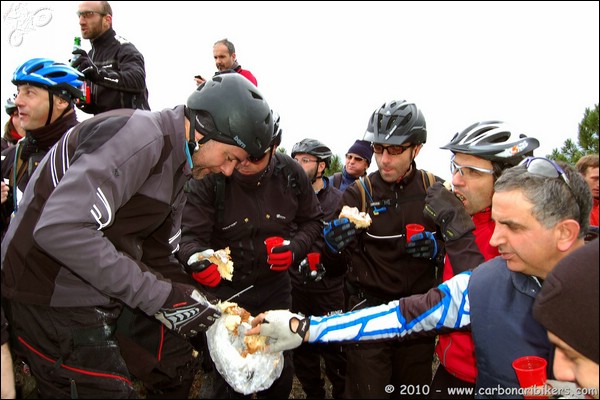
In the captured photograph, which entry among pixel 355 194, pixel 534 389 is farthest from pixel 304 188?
pixel 534 389

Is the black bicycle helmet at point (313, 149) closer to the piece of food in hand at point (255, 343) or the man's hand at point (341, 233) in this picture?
the man's hand at point (341, 233)

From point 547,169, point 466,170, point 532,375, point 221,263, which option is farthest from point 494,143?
point 221,263

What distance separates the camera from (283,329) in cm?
314

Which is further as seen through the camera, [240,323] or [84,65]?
[84,65]

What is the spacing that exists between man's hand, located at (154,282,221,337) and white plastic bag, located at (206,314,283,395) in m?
0.30

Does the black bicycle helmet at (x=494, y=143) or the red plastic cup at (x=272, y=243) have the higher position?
the black bicycle helmet at (x=494, y=143)

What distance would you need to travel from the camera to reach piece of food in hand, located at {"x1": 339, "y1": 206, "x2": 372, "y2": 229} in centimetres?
427

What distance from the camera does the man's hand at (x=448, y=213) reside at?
362 cm

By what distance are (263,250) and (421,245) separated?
5.61 ft

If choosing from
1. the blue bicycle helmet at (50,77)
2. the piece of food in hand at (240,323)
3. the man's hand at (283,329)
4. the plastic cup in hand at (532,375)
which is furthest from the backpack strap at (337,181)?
the plastic cup in hand at (532,375)

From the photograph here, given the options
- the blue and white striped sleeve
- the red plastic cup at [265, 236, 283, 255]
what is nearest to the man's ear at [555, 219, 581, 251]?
the blue and white striped sleeve

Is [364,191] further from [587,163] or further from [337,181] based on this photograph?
[587,163]

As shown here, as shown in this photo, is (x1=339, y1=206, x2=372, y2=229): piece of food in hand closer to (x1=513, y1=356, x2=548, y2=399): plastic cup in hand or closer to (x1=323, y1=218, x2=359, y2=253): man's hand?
(x1=323, y1=218, x2=359, y2=253): man's hand

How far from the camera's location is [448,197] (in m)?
3.91
